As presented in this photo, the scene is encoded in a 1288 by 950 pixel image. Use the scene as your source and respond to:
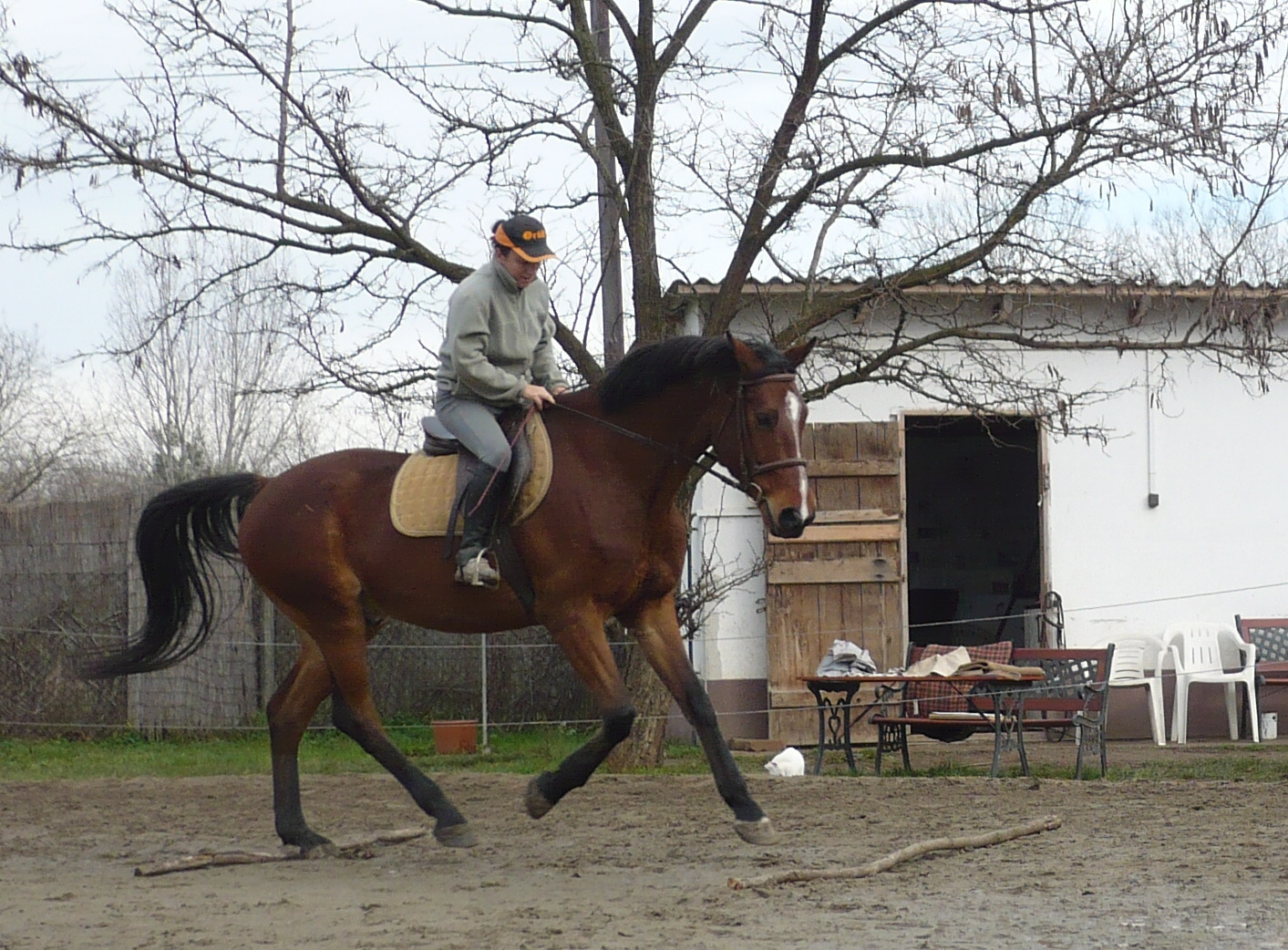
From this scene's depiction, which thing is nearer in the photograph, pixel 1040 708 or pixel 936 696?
pixel 1040 708

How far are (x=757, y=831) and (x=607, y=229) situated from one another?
5.83 metres

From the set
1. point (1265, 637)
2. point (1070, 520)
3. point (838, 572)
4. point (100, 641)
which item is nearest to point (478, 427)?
point (838, 572)

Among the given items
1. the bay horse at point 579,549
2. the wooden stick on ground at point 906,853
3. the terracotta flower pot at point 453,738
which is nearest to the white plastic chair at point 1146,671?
the terracotta flower pot at point 453,738

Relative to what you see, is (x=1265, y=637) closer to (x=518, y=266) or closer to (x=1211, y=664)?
(x=1211, y=664)

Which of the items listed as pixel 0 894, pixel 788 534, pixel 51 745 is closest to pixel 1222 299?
pixel 788 534

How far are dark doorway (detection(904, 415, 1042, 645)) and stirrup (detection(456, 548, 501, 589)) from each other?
14226 mm

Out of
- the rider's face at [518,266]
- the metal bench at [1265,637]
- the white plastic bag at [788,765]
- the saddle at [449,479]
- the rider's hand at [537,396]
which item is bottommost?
the white plastic bag at [788,765]

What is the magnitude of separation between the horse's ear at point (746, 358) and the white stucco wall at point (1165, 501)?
7483 mm

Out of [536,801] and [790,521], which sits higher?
[790,521]

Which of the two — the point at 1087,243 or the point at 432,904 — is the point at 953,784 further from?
the point at 432,904

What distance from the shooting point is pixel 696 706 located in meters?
6.62

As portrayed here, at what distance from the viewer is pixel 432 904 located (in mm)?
5586

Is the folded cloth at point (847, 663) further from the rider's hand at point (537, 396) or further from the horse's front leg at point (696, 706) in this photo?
the rider's hand at point (537, 396)

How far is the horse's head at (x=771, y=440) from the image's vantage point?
615 cm
